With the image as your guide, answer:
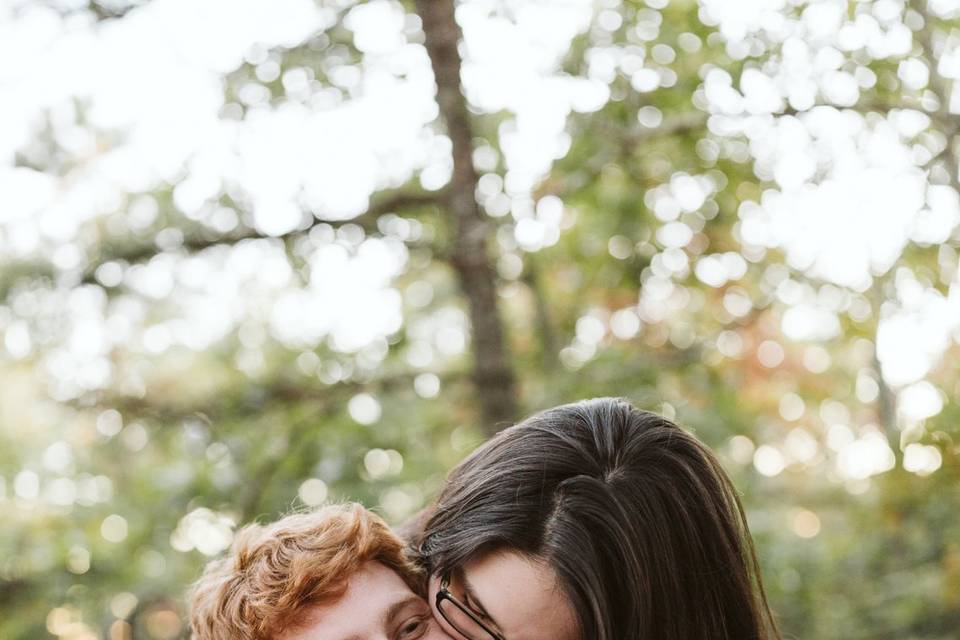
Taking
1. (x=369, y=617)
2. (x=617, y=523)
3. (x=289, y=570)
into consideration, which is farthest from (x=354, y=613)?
(x=617, y=523)

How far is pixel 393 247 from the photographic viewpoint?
169 inches

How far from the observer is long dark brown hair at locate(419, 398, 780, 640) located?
2.16 meters

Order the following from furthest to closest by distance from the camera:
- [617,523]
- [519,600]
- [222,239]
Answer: [222,239]
[617,523]
[519,600]

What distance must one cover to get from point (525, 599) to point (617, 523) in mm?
241

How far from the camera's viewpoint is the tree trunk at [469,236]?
13.2 ft

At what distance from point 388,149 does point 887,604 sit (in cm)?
262

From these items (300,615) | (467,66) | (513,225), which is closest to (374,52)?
(467,66)

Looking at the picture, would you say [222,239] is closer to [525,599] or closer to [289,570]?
[289,570]

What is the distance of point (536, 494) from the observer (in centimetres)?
223

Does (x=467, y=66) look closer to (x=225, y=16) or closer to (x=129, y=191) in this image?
(x=225, y=16)

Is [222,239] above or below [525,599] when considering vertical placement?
above

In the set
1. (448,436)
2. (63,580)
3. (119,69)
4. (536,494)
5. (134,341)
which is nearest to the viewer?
(536,494)

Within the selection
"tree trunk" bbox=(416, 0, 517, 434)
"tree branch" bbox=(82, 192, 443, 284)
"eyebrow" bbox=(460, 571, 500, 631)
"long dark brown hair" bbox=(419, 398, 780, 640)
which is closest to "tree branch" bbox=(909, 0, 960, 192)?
"long dark brown hair" bbox=(419, 398, 780, 640)

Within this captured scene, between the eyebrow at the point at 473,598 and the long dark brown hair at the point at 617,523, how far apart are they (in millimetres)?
38
